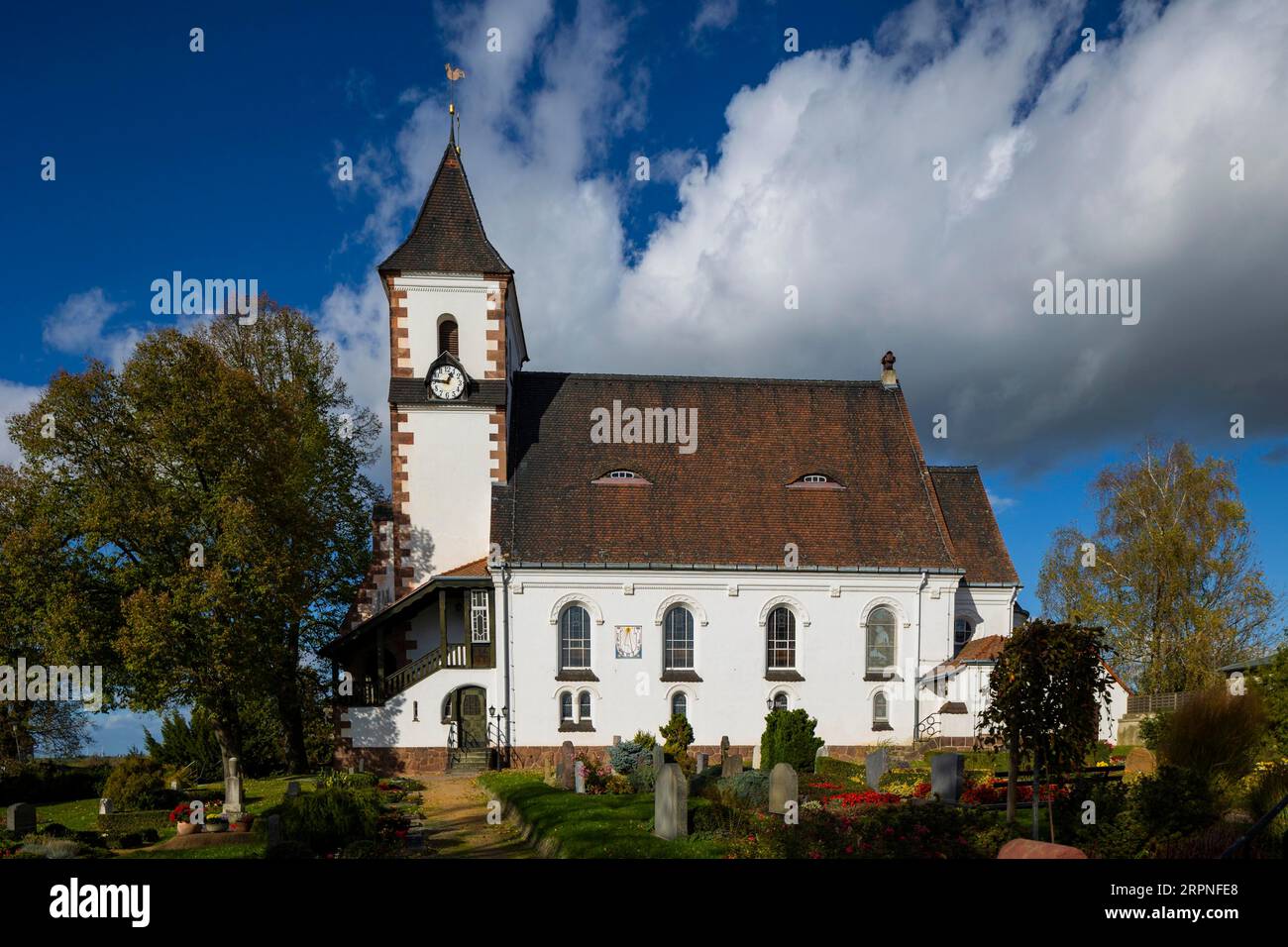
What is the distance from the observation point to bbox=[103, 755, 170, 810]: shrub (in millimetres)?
20719

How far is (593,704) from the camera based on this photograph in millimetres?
27594

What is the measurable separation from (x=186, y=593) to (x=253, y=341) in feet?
45.7

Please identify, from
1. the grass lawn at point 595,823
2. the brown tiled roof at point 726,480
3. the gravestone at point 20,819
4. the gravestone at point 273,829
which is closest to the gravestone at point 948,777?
the grass lawn at point 595,823

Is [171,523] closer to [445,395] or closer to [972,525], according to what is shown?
[445,395]

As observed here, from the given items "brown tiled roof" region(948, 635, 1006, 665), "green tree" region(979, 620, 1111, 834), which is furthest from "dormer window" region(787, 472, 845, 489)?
"green tree" region(979, 620, 1111, 834)

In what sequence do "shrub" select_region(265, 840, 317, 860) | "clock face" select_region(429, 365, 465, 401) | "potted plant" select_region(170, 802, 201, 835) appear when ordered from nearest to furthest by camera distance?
"shrub" select_region(265, 840, 317, 860), "potted plant" select_region(170, 802, 201, 835), "clock face" select_region(429, 365, 465, 401)

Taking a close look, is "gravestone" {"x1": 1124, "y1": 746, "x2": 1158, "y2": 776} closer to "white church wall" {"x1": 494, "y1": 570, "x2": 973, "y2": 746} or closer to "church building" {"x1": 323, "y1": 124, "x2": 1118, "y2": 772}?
"church building" {"x1": 323, "y1": 124, "x2": 1118, "y2": 772}

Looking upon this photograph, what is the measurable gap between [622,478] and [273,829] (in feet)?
56.0

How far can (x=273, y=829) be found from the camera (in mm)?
15172

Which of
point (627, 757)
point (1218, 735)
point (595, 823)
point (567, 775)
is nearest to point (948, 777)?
point (1218, 735)

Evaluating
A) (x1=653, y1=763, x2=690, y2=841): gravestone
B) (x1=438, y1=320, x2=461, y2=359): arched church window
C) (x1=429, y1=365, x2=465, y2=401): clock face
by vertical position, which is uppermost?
(x1=438, y1=320, x2=461, y2=359): arched church window

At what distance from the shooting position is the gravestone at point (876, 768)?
66.5 ft

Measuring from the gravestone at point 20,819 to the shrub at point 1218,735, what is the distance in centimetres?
2245

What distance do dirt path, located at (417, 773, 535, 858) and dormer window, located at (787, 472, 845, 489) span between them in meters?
14.4
